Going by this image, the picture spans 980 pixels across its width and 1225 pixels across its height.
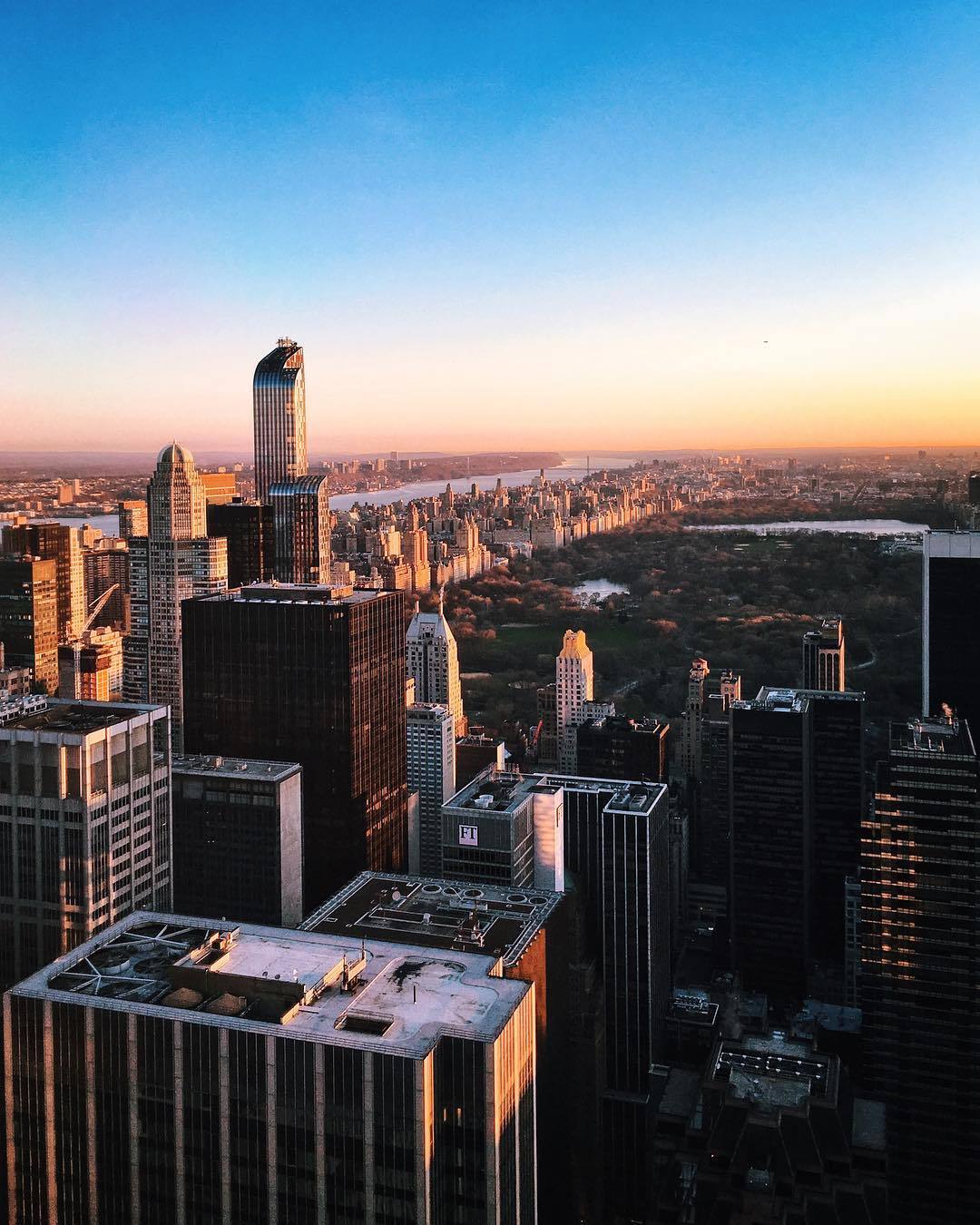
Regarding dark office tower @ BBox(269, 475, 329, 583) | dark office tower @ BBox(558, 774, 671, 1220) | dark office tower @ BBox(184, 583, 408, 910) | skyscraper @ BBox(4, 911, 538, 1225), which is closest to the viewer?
skyscraper @ BBox(4, 911, 538, 1225)

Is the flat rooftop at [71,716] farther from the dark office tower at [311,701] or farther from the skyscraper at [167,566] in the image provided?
the skyscraper at [167,566]

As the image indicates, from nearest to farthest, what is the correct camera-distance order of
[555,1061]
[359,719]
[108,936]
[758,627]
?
[108,936], [555,1061], [359,719], [758,627]

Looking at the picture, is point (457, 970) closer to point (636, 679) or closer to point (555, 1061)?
point (555, 1061)

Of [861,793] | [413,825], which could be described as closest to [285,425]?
[413,825]

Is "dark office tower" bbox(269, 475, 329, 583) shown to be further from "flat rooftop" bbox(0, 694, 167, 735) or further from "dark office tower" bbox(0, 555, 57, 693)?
"flat rooftop" bbox(0, 694, 167, 735)

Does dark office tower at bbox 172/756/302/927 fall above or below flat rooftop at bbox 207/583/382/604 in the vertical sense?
below

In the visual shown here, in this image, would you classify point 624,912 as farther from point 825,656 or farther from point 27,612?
point 27,612

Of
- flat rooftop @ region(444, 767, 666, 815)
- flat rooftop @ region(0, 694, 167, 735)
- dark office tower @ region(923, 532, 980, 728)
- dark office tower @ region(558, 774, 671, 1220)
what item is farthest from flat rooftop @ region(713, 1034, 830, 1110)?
dark office tower @ region(923, 532, 980, 728)

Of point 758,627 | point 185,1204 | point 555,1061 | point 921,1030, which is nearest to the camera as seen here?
point 185,1204
